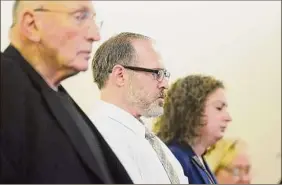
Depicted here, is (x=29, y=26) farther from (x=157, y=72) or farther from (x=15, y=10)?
(x=157, y=72)

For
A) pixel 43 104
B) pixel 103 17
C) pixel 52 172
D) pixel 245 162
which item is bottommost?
pixel 245 162

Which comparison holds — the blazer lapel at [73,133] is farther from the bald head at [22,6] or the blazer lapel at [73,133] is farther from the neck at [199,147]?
the neck at [199,147]

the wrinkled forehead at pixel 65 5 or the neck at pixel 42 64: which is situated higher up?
the wrinkled forehead at pixel 65 5

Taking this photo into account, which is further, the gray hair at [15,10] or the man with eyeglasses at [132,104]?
the man with eyeglasses at [132,104]

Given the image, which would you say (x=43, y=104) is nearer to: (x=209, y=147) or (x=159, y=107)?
(x=159, y=107)

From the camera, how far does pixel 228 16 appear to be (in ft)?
5.07

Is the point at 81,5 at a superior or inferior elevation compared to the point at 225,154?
superior

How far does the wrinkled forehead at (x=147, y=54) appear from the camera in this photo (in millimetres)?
1240

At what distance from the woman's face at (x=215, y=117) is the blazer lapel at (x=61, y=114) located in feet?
1.46

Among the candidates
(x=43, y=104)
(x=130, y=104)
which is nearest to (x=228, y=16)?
(x=130, y=104)

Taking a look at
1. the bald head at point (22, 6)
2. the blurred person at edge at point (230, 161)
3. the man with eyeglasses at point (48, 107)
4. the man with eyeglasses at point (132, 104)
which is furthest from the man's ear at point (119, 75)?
the blurred person at edge at point (230, 161)

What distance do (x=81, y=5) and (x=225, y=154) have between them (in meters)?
0.59

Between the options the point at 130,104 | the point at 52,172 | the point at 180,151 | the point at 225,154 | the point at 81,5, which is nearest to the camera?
the point at 52,172

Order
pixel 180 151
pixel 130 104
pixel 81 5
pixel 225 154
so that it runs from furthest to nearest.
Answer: pixel 225 154 < pixel 180 151 < pixel 130 104 < pixel 81 5
